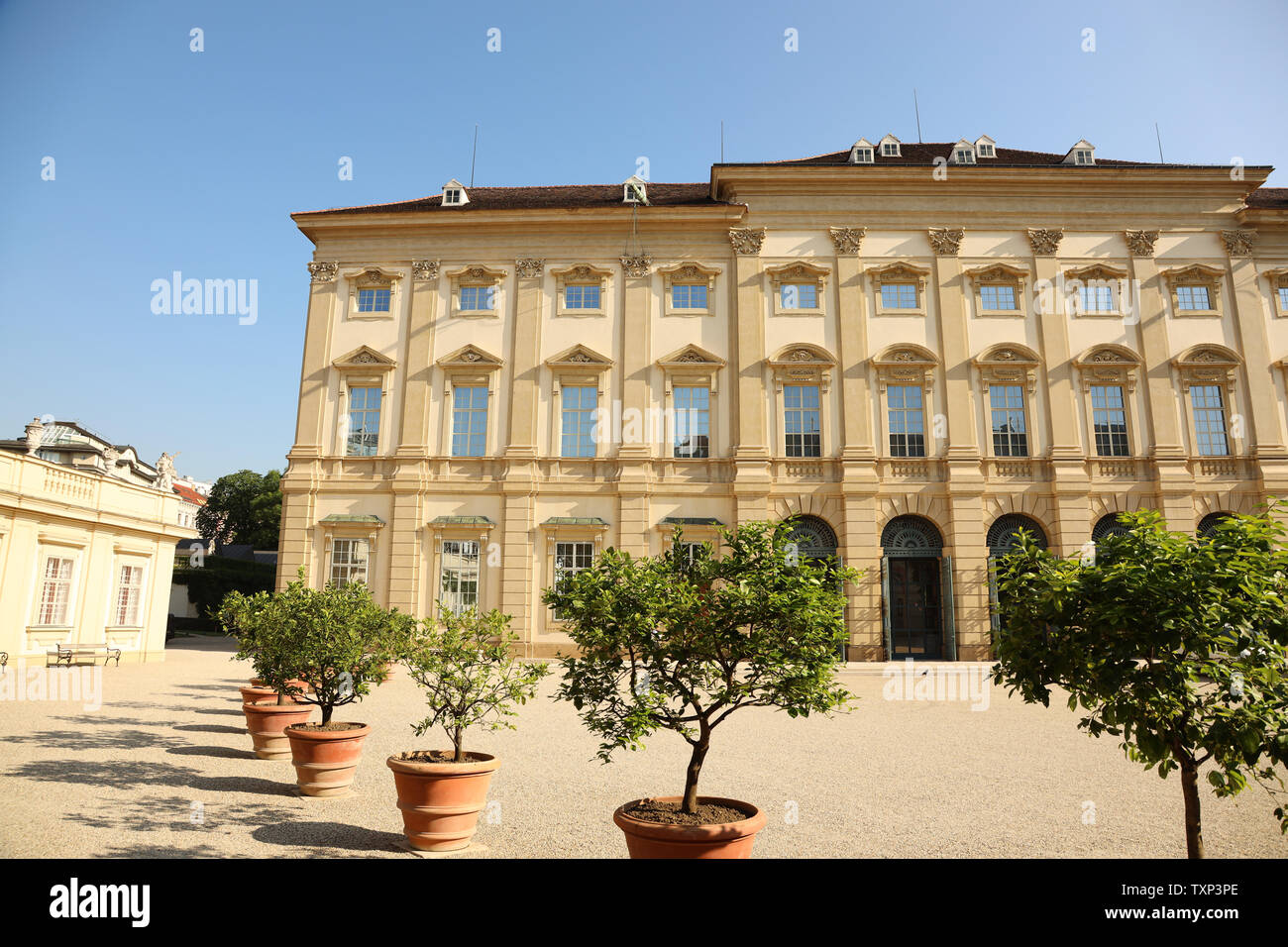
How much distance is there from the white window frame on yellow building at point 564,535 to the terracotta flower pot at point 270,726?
14354 mm

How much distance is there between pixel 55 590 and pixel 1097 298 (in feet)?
118

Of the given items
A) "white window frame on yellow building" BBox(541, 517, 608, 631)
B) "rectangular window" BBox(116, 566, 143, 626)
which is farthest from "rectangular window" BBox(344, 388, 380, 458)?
"rectangular window" BBox(116, 566, 143, 626)

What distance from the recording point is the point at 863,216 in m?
27.4

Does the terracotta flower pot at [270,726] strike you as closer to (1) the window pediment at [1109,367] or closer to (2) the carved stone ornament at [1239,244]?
(1) the window pediment at [1109,367]

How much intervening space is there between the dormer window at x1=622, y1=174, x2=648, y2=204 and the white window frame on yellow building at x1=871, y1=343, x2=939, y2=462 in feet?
35.2

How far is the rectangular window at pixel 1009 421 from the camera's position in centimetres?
2608

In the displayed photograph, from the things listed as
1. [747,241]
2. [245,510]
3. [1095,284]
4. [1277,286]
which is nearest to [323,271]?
[747,241]

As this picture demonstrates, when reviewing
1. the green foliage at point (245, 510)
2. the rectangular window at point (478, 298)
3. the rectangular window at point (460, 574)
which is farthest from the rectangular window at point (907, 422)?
the green foliage at point (245, 510)

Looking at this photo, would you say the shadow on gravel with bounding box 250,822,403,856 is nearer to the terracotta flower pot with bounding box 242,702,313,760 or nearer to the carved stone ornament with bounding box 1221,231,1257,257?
the terracotta flower pot with bounding box 242,702,313,760

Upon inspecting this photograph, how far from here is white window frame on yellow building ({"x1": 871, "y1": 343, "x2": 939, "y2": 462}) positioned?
26094 mm

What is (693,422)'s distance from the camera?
87.1ft

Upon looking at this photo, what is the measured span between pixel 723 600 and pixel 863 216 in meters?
24.7

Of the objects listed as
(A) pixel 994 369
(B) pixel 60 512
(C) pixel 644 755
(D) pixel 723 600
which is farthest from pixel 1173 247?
(B) pixel 60 512
